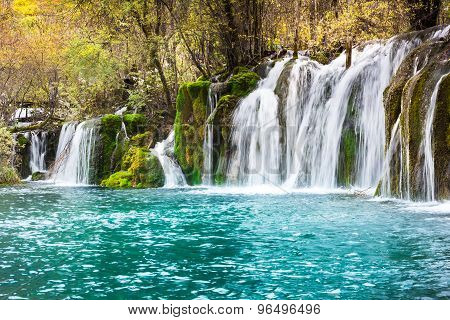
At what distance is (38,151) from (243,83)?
14.4m

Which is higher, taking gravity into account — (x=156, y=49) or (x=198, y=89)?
(x=156, y=49)

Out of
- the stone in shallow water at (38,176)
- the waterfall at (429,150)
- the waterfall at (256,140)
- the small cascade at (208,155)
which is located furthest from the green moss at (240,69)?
the waterfall at (429,150)

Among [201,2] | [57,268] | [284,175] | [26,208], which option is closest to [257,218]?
[57,268]

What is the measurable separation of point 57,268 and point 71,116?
3019 cm

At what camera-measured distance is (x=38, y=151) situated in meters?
31.5

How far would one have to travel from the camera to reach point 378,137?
56.3 ft

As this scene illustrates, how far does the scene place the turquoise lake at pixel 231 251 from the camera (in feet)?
20.3

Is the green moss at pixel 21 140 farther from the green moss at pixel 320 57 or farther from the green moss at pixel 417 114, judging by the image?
the green moss at pixel 417 114

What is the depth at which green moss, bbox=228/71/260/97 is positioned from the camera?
2291cm

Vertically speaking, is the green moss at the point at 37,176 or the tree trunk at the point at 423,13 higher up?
the tree trunk at the point at 423,13

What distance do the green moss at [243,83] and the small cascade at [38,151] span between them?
44.1 ft

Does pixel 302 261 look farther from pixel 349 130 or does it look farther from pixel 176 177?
pixel 176 177

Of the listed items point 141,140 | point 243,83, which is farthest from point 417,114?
point 141,140

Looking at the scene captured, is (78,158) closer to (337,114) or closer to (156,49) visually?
(156,49)
